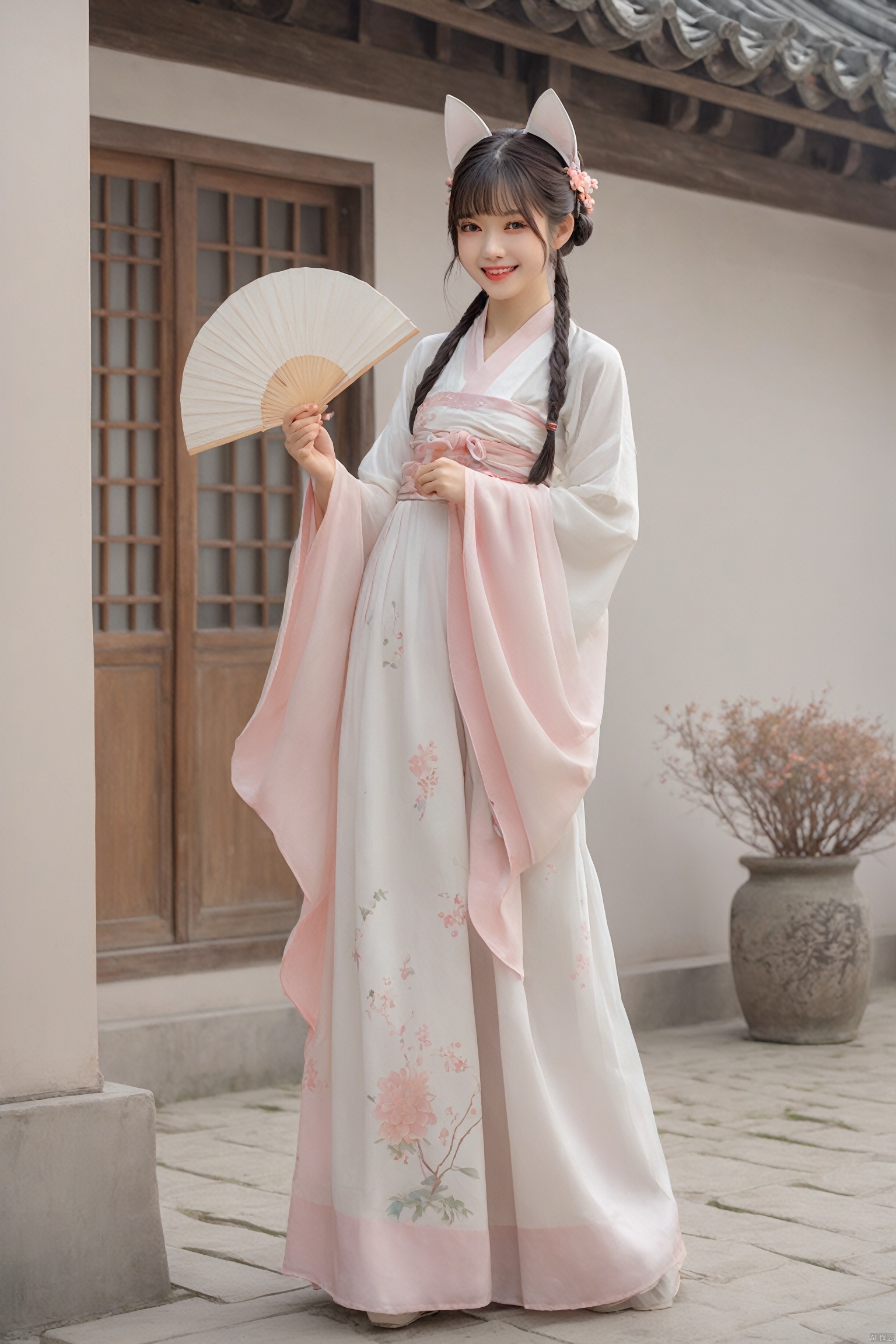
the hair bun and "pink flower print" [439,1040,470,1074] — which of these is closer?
"pink flower print" [439,1040,470,1074]

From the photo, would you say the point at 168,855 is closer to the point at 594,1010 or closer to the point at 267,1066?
the point at 267,1066

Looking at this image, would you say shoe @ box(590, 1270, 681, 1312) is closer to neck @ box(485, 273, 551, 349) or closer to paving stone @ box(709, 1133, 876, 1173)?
paving stone @ box(709, 1133, 876, 1173)

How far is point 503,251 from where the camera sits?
123 inches

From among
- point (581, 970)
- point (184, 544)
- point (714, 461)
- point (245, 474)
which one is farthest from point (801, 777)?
point (581, 970)

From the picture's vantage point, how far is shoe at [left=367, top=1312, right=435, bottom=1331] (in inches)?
113

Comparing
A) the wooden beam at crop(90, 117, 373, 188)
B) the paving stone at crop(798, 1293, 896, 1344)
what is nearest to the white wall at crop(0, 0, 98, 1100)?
the paving stone at crop(798, 1293, 896, 1344)

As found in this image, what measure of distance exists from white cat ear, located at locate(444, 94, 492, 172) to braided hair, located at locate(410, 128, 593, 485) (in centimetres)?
3

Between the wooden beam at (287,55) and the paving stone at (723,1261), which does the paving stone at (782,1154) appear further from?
the wooden beam at (287,55)

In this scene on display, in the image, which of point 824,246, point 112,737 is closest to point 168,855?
point 112,737

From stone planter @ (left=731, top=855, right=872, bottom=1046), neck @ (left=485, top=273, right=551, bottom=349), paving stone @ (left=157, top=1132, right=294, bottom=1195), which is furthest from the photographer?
stone planter @ (left=731, top=855, right=872, bottom=1046)

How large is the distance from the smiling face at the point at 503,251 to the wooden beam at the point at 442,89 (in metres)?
2.35

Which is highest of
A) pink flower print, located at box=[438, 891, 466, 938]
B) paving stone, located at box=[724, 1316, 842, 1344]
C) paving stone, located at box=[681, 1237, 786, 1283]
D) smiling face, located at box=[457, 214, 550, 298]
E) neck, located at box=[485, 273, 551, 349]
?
smiling face, located at box=[457, 214, 550, 298]

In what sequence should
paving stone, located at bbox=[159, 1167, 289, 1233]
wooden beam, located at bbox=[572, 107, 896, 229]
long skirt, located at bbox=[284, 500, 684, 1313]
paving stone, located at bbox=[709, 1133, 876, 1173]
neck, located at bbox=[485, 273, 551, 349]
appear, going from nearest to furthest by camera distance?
long skirt, located at bbox=[284, 500, 684, 1313] → neck, located at bbox=[485, 273, 551, 349] → paving stone, located at bbox=[159, 1167, 289, 1233] → paving stone, located at bbox=[709, 1133, 876, 1173] → wooden beam, located at bbox=[572, 107, 896, 229]

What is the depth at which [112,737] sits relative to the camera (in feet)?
16.9
